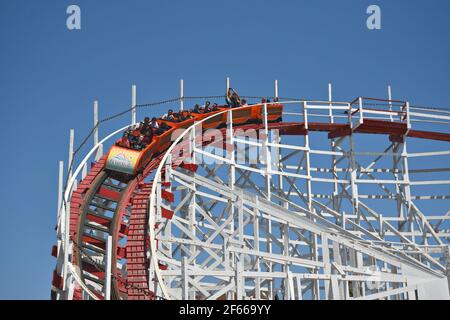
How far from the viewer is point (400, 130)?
2848 centimetres

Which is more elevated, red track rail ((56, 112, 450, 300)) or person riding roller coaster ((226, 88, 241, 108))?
person riding roller coaster ((226, 88, 241, 108))

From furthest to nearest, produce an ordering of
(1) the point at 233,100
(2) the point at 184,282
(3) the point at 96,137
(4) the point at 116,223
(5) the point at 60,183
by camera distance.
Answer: (1) the point at 233,100, (3) the point at 96,137, (4) the point at 116,223, (5) the point at 60,183, (2) the point at 184,282

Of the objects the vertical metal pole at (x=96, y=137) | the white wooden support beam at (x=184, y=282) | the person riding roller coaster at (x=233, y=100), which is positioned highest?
the person riding roller coaster at (x=233, y=100)

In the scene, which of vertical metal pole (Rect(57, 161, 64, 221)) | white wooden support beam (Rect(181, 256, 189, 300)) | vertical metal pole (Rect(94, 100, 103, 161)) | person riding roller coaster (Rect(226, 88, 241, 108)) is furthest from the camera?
person riding roller coaster (Rect(226, 88, 241, 108))

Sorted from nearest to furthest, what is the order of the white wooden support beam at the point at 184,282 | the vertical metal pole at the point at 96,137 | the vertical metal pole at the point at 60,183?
1. the white wooden support beam at the point at 184,282
2. the vertical metal pole at the point at 60,183
3. the vertical metal pole at the point at 96,137

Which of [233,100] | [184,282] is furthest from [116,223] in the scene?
[233,100]

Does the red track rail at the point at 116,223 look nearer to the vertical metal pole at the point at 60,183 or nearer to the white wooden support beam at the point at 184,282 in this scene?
the vertical metal pole at the point at 60,183

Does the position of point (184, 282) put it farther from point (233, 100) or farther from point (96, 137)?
point (233, 100)

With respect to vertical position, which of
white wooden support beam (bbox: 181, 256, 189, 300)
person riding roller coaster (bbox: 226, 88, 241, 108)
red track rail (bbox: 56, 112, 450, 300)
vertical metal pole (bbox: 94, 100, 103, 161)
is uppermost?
person riding roller coaster (bbox: 226, 88, 241, 108)

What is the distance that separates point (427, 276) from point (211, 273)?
495cm

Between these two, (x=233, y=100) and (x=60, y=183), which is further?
(x=233, y=100)

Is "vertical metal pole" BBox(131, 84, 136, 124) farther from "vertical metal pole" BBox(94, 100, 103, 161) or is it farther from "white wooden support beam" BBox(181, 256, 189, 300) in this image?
"white wooden support beam" BBox(181, 256, 189, 300)
